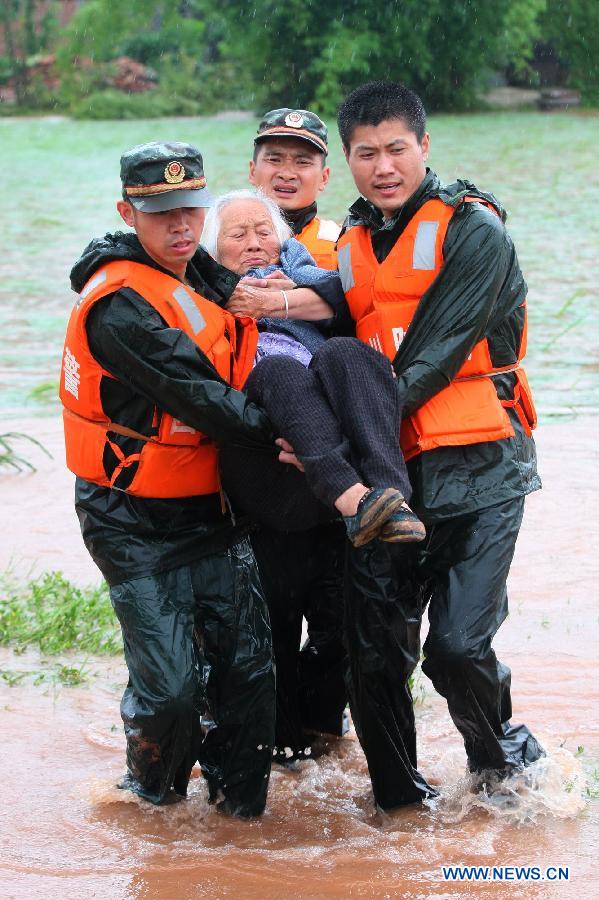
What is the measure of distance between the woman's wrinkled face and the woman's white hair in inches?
1.4

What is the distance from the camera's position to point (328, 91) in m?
44.4

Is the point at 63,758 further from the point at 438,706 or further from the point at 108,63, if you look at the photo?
the point at 108,63

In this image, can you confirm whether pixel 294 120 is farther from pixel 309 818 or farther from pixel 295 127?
pixel 309 818

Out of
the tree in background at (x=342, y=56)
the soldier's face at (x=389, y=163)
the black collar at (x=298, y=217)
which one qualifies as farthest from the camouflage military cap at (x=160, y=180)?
the tree in background at (x=342, y=56)

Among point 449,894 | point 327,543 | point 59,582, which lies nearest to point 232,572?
point 327,543

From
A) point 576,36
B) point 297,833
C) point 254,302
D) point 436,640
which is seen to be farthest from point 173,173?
point 576,36

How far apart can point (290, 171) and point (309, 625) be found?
5.76ft

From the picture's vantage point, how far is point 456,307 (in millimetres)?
4188

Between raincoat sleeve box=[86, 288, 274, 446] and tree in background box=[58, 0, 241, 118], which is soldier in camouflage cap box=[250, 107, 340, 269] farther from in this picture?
tree in background box=[58, 0, 241, 118]

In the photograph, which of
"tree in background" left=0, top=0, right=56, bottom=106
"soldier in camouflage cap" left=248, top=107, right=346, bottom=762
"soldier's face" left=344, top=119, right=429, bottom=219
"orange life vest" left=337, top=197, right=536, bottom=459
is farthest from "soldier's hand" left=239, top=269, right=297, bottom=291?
"tree in background" left=0, top=0, right=56, bottom=106

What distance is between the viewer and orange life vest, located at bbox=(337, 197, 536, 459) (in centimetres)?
426

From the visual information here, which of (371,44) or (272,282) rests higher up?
(272,282)

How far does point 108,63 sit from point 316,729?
162 ft

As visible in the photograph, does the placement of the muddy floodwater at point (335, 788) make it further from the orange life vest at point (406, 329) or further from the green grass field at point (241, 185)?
the green grass field at point (241, 185)
